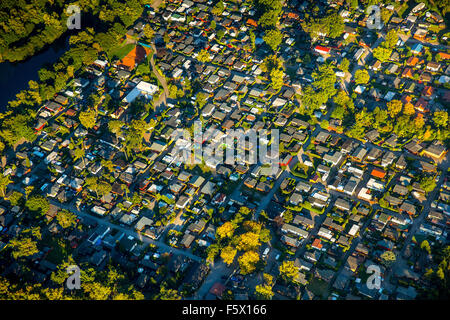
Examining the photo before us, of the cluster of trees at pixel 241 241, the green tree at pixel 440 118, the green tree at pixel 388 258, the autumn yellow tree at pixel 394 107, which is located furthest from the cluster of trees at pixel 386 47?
the cluster of trees at pixel 241 241

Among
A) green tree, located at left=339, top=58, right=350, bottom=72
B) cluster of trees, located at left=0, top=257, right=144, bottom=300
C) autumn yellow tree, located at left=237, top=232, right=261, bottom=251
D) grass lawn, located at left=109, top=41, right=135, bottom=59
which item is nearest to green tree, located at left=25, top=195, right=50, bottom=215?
cluster of trees, located at left=0, top=257, right=144, bottom=300

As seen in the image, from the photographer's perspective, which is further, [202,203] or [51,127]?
[51,127]

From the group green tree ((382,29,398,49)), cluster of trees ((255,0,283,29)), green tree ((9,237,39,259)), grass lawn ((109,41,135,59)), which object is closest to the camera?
green tree ((9,237,39,259))

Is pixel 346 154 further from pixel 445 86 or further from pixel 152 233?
pixel 152 233

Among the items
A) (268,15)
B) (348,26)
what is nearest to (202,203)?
(268,15)

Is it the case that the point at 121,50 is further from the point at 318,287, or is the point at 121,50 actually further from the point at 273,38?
the point at 318,287

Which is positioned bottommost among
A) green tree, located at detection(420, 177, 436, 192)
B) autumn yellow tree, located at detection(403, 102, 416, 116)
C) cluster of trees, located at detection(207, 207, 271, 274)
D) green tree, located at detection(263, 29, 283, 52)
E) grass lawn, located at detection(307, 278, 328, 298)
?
grass lawn, located at detection(307, 278, 328, 298)

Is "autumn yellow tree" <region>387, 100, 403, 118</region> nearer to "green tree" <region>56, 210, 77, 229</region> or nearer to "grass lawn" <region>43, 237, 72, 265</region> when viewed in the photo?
"green tree" <region>56, 210, 77, 229</region>
